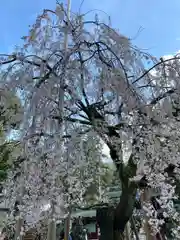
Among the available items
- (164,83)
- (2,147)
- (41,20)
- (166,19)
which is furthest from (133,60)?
(2,147)

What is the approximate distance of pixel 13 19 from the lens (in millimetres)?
3500

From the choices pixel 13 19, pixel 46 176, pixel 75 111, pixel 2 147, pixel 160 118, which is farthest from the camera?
pixel 2 147

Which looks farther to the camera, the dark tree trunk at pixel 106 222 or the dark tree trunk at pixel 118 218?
the dark tree trunk at pixel 106 222

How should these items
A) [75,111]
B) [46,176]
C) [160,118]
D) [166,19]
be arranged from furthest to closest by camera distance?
[166,19]
[46,176]
[75,111]
[160,118]

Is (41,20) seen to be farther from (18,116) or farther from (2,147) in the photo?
(2,147)

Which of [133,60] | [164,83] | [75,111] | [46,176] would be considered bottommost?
[46,176]

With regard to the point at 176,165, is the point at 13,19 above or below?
above

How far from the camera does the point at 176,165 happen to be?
108 inches

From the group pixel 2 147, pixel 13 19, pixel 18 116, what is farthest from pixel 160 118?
pixel 2 147

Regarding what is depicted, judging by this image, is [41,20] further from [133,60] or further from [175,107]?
[175,107]

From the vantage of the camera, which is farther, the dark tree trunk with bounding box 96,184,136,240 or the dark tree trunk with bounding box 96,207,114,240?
the dark tree trunk with bounding box 96,207,114,240

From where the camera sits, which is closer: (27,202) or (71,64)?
(71,64)

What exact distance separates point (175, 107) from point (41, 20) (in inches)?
71.3

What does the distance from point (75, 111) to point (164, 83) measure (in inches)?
41.9
